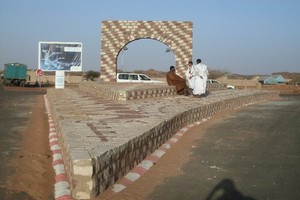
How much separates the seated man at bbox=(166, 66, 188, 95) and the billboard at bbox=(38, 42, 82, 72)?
1182cm

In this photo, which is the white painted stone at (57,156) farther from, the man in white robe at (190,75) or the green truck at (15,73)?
the green truck at (15,73)

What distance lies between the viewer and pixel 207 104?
13.8m

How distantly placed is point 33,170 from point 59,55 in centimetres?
2198

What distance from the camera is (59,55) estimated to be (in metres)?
27.5

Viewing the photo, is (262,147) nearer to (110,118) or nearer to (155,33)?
(110,118)

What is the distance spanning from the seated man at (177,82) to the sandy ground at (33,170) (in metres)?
8.28

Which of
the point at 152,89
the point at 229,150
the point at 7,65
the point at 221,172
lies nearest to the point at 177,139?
the point at 229,150

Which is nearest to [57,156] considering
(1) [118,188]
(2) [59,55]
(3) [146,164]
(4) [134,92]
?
(3) [146,164]

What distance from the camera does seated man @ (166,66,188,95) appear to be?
1712cm

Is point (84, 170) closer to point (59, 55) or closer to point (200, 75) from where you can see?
point (200, 75)

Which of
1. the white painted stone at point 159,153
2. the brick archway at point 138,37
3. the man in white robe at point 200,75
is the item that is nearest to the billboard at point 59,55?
the brick archway at point 138,37

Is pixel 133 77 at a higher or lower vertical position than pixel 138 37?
lower

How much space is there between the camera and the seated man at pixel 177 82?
674 inches

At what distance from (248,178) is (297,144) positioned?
10.6 ft
